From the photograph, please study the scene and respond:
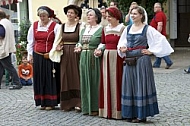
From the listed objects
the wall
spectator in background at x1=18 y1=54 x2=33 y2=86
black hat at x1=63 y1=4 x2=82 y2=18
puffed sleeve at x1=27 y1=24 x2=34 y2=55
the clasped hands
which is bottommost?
spectator in background at x1=18 y1=54 x2=33 y2=86

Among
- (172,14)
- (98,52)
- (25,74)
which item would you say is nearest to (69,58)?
(98,52)

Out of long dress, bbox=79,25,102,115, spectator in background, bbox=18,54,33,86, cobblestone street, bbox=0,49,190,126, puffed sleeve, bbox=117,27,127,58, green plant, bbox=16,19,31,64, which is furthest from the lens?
green plant, bbox=16,19,31,64

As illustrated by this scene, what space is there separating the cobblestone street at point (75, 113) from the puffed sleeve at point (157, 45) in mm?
992

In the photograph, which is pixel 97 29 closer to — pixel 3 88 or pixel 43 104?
pixel 43 104

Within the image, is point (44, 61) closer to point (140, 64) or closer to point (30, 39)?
point (30, 39)

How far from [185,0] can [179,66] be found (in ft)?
19.9

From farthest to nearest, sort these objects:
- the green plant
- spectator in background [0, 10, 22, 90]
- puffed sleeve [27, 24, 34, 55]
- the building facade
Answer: the building facade → the green plant → spectator in background [0, 10, 22, 90] → puffed sleeve [27, 24, 34, 55]

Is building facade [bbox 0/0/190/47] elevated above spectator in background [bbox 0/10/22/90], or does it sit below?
above

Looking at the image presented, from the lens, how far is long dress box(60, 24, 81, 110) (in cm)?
701

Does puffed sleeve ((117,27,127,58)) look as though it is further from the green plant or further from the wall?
the wall

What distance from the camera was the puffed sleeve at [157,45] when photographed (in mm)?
6051

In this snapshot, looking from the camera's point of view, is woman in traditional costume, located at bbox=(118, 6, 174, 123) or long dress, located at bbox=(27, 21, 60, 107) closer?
woman in traditional costume, located at bbox=(118, 6, 174, 123)

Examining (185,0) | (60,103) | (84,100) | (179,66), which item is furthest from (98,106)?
(185,0)

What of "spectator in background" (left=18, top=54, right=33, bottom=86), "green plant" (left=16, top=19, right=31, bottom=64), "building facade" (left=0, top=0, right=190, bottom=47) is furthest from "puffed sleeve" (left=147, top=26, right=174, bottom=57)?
"building facade" (left=0, top=0, right=190, bottom=47)
